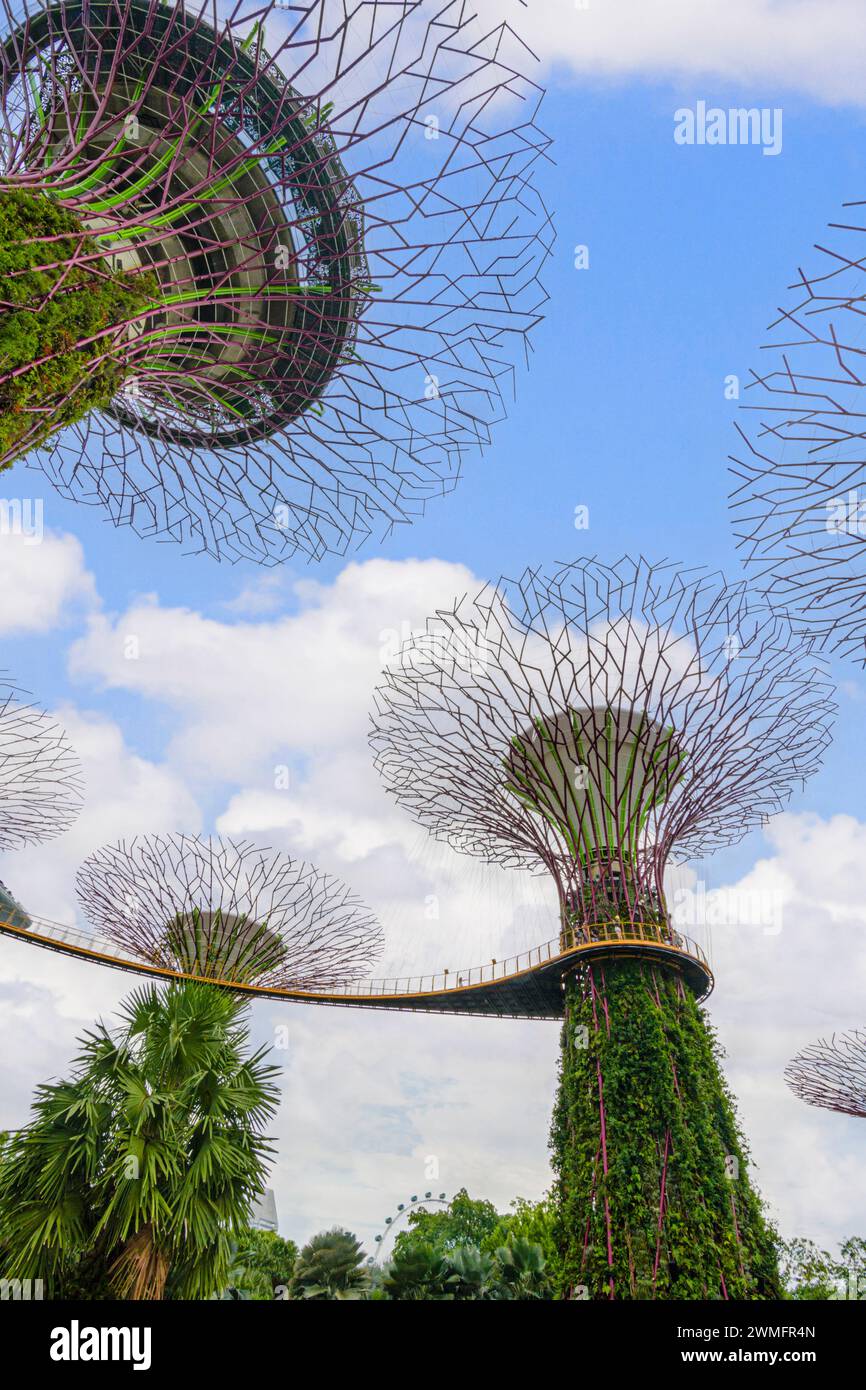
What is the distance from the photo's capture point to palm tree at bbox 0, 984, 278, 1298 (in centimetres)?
913

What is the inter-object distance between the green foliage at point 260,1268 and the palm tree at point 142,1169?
140 centimetres

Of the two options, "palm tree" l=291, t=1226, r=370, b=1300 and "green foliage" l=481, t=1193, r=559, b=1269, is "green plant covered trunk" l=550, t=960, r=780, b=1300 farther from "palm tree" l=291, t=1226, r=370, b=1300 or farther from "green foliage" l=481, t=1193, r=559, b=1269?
"green foliage" l=481, t=1193, r=559, b=1269

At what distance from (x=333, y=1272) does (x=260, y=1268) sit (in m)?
14.0

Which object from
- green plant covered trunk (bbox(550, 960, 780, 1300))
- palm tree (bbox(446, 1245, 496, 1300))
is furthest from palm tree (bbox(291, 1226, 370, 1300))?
green plant covered trunk (bbox(550, 960, 780, 1300))

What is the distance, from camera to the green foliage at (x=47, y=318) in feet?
21.0

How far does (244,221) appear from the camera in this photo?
396 inches

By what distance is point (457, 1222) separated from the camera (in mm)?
48812

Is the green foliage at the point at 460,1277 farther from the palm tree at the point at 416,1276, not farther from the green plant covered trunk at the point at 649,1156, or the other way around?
the green plant covered trunk at the point at 649,1156

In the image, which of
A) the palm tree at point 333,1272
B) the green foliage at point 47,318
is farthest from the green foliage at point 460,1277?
the green foliage at point 47,318

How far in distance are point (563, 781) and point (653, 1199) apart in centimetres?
852

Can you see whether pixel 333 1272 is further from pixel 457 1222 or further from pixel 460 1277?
pixel 457 1222

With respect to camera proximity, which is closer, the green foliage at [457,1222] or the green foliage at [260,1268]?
the green foliage at [260,1268]
